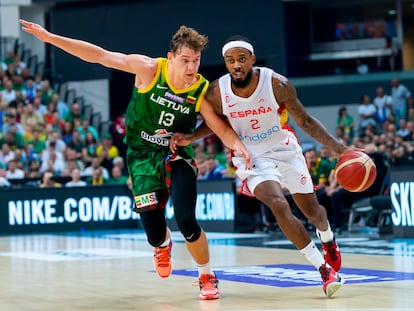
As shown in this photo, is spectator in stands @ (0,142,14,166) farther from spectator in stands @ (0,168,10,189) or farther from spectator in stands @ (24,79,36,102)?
spectator in stands @ (24,79,36,102)

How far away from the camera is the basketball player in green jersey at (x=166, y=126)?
A: 25.6 feet

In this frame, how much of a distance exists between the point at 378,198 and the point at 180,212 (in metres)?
8.27

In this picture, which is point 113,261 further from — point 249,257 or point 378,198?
point 378,198

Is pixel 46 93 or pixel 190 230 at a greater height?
pixel 46 93

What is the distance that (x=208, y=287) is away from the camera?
7.91 metres

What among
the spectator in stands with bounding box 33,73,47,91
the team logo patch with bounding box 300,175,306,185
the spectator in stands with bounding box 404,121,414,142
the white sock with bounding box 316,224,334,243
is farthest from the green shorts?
the spectator in stands with bounding box 33,73,47,91

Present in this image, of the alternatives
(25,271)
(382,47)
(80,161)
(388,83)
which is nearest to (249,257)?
(25,271)

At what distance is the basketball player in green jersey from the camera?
25.6 feet

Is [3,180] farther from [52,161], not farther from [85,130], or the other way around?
[85,130]

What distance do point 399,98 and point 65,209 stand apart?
28.6ft

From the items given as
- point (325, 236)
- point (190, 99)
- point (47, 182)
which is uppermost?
point (190, 99)

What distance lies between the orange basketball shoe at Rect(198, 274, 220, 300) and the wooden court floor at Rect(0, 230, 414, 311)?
3.8 inches

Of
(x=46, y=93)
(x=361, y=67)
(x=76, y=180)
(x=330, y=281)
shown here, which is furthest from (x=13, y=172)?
(x=330, y=281)

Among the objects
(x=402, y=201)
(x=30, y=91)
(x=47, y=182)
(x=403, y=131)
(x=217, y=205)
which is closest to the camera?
(x=402, y=201)
